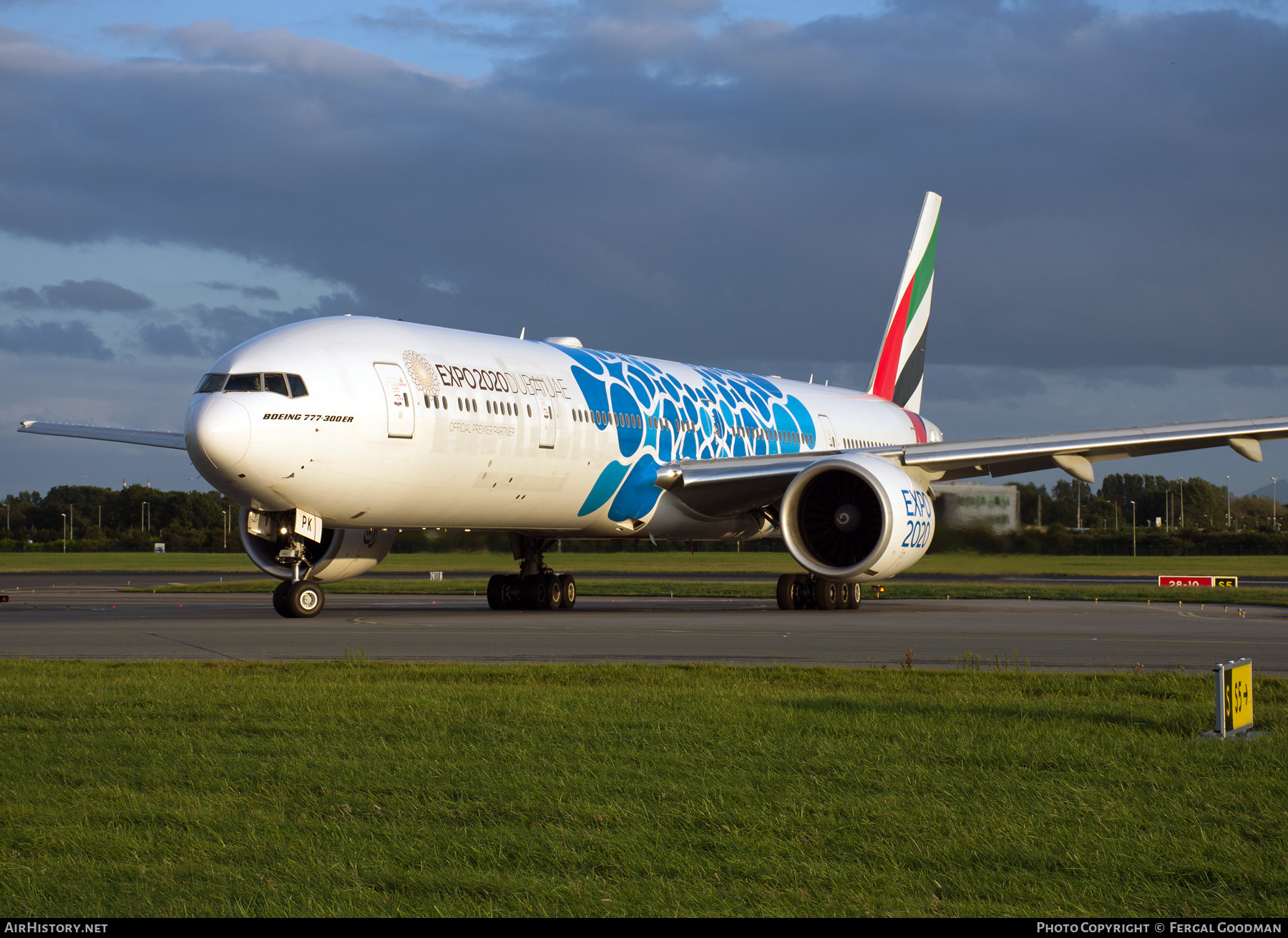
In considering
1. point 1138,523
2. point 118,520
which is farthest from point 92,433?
point 118,520

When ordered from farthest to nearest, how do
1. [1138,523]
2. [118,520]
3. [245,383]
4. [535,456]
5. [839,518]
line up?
1. [118,520]
2. [1138,523]
3. [839,518]
4. [535,456]
5. [245,383]

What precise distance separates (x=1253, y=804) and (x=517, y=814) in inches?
121

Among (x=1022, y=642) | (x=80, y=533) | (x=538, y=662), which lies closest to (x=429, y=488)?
(x=538, y=662)

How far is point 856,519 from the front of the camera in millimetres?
20703

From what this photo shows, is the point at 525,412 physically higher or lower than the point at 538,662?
higher

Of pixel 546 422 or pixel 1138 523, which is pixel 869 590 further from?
pixel 1138 523

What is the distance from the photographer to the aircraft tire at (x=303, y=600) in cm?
1817

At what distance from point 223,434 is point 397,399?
2451mm

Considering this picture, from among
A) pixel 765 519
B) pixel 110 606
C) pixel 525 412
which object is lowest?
pixel 110 606

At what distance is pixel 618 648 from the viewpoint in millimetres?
13477

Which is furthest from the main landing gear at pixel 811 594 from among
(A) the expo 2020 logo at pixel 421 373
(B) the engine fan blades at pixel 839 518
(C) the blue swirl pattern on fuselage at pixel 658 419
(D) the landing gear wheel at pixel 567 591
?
(A) the expo 2020 logo at pixel 421 373

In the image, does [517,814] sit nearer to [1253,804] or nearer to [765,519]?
[1253,804]

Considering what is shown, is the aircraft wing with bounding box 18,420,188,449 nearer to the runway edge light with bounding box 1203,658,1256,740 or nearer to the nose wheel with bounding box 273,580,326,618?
the nose wheel with bounding box 273,580,326,618

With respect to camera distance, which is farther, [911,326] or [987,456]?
[911,326]
